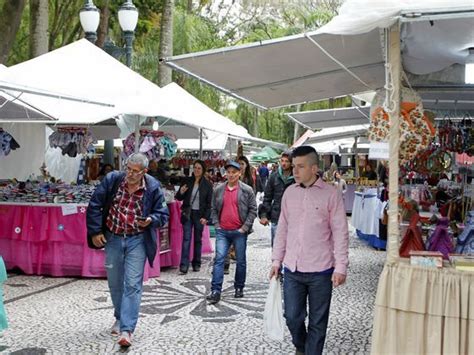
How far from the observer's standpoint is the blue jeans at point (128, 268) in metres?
5.73

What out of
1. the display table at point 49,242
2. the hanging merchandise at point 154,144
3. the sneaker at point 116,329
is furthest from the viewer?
the hanging merchandise at point 154,144

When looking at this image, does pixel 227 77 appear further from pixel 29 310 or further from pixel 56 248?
pixel 56 248

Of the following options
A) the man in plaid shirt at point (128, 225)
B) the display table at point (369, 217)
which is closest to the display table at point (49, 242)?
the man in plaid shirt at point (128, 225)

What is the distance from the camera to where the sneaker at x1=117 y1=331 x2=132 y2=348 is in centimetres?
566

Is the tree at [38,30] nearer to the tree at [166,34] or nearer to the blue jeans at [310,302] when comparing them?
the tree at [166,34]

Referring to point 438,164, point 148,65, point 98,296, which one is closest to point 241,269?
point 98,296

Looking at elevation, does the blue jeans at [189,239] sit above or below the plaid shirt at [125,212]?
below

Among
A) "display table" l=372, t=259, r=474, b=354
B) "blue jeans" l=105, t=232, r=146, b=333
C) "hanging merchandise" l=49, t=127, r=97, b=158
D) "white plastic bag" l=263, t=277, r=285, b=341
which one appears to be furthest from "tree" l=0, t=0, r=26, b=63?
"display table" l=372, t=259, r=474, b=354

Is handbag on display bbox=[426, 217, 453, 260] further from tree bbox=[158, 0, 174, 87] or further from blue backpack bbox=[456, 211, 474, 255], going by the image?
tree bbox=[158, 0, 174, 87]

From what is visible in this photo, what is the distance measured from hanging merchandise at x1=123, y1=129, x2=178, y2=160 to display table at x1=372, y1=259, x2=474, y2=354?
654 cm

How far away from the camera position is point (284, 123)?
44000mm

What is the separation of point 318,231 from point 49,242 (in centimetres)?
543

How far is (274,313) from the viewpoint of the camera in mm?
5051

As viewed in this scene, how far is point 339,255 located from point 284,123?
39.7 metres
